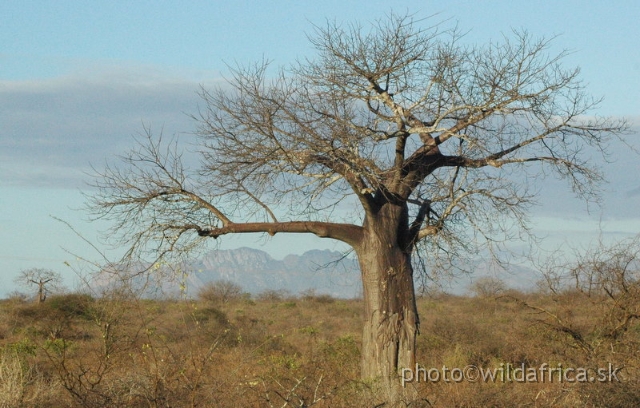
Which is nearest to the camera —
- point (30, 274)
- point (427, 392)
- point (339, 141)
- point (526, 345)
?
point (427, 392)

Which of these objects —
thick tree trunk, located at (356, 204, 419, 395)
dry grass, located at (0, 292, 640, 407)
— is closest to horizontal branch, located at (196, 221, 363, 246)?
thick tree trunk, located at (356, 204, 419, 395)

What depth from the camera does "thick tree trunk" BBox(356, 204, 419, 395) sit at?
1092cm

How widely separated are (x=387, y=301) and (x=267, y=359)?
4777 mm

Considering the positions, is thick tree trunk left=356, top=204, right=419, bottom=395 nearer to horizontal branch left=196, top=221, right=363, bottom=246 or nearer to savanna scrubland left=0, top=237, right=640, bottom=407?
horizontal branch left=196, top=221, right=363, bottom=246

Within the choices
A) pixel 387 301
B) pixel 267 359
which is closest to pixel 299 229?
pixel 387 301

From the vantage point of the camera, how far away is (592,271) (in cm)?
1277

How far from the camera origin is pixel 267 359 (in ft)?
49.0

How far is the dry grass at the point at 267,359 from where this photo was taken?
7938 millimetres

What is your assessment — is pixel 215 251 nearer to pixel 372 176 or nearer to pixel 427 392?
pixel 372 176

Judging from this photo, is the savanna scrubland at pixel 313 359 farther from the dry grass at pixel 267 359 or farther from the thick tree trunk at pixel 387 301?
the thick tree trunk at pixel 387 301

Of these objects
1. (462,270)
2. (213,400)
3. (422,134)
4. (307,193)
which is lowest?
(213,400)

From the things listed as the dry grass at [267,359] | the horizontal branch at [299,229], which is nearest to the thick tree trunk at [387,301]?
the horizontal branch at [299,229]

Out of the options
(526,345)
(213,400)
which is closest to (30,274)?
(526,345)

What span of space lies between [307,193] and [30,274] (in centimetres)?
3057
